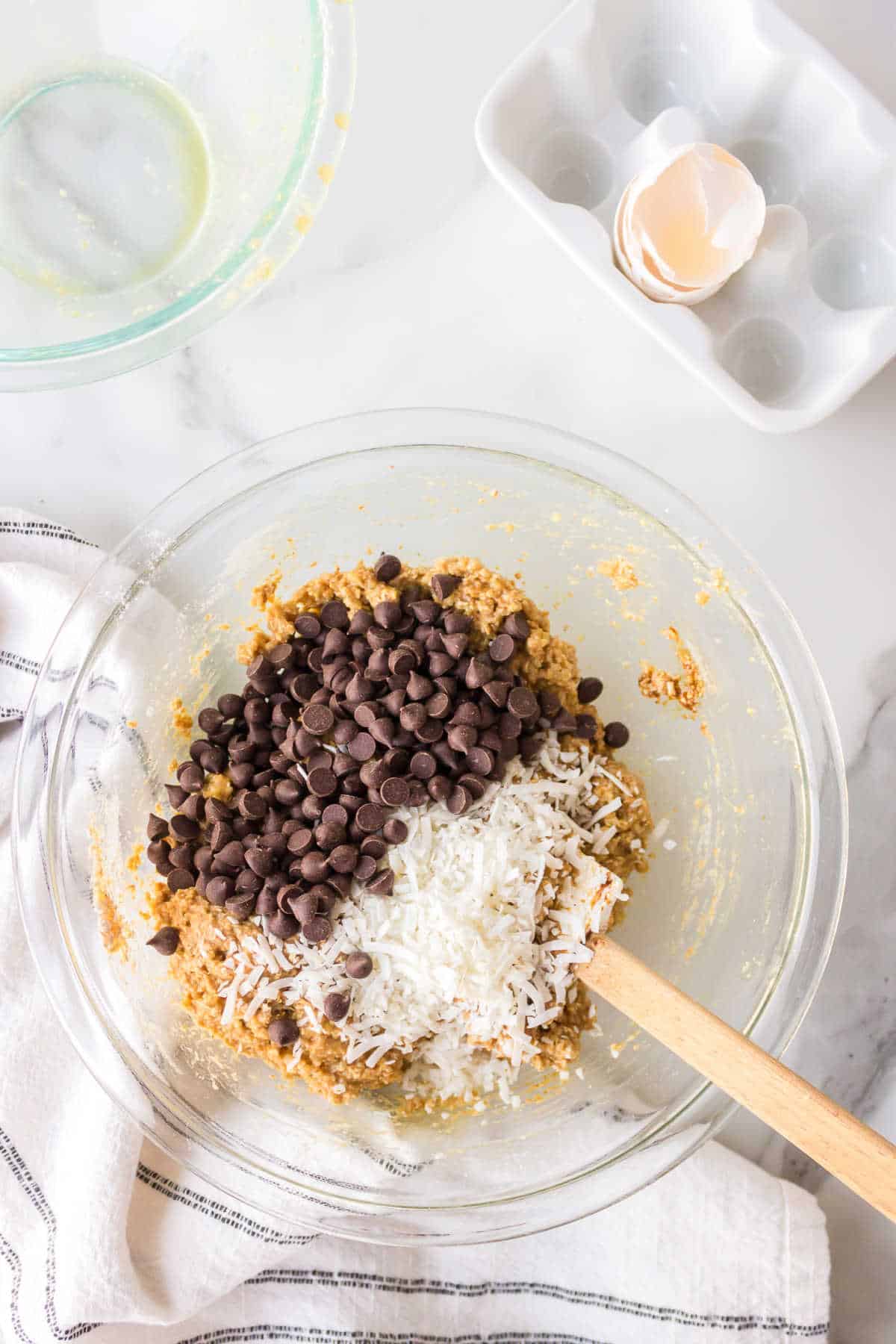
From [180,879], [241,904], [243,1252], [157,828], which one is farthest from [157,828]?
[243,1252]

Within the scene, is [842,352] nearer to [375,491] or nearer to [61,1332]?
[375,491]

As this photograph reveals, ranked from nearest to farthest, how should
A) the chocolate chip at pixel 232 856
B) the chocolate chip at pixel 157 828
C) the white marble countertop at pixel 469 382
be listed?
the chocolate chip at pixel 232 856 → the chocolate chip at pixel 157 828 → the white marble countertop at pixel 469 382

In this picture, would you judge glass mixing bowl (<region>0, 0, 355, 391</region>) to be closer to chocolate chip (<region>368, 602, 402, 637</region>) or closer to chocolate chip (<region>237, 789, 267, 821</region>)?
chocolate chip (<region>368, 602, 402, 637</region>)

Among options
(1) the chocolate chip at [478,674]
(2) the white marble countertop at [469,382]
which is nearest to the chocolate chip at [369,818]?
(1) the chocolate chip at [478,674]

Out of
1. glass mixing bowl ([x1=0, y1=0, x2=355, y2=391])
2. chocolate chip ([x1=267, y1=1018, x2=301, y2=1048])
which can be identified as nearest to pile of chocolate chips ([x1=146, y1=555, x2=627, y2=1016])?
chocolate chip ([x1=267, y1=1018, x2=301, y2=1048])

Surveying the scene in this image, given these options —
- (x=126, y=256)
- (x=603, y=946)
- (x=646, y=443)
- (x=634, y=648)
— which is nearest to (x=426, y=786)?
(x=603, y=946)

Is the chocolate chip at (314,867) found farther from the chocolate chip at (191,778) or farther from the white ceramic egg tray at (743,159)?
the white ceramic egg tray at (743,159)
